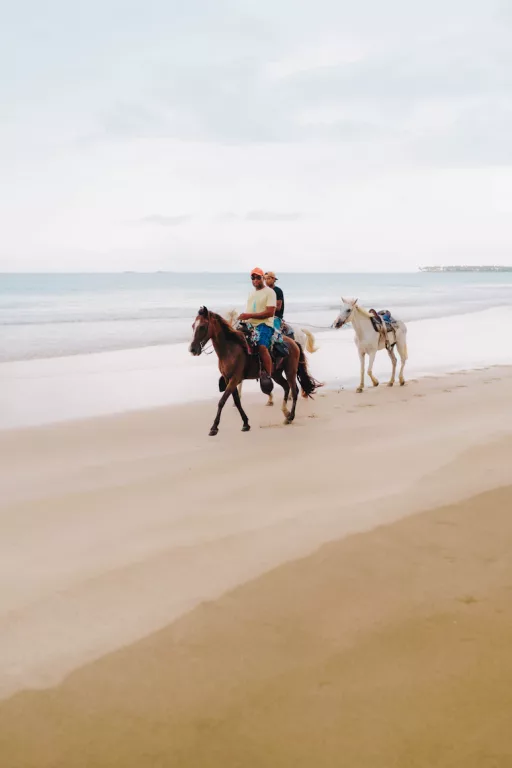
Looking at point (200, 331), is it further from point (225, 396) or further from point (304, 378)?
point (304, 378)

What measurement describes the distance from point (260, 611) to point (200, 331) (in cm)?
478

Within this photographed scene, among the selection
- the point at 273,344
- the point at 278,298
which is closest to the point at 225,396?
the point at 273,344

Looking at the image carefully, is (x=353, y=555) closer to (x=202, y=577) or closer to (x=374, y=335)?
(x=202, y=577)

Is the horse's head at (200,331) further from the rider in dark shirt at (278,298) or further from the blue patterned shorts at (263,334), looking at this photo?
the rider in dark shirt at (278,298)

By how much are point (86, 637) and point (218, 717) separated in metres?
0.92

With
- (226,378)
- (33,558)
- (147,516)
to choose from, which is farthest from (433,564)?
(226,378)

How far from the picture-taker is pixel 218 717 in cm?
270

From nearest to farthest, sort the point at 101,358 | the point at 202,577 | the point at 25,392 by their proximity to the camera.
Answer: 1. the point at 202,577
2. the point at 25,392
3. the point at 101,358

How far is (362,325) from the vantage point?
40.1ft

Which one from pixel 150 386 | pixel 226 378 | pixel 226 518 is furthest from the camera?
pixel 150 386

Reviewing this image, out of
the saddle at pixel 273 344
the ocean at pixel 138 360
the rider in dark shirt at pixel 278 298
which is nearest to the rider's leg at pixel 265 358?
the saddle at pixel 273 344

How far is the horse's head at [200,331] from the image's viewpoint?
7762 millimetres

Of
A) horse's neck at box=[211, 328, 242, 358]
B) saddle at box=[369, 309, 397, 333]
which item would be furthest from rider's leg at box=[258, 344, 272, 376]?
saddle at box=[369, 309, 397, 333]

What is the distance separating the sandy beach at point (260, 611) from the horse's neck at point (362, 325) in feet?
18.6
